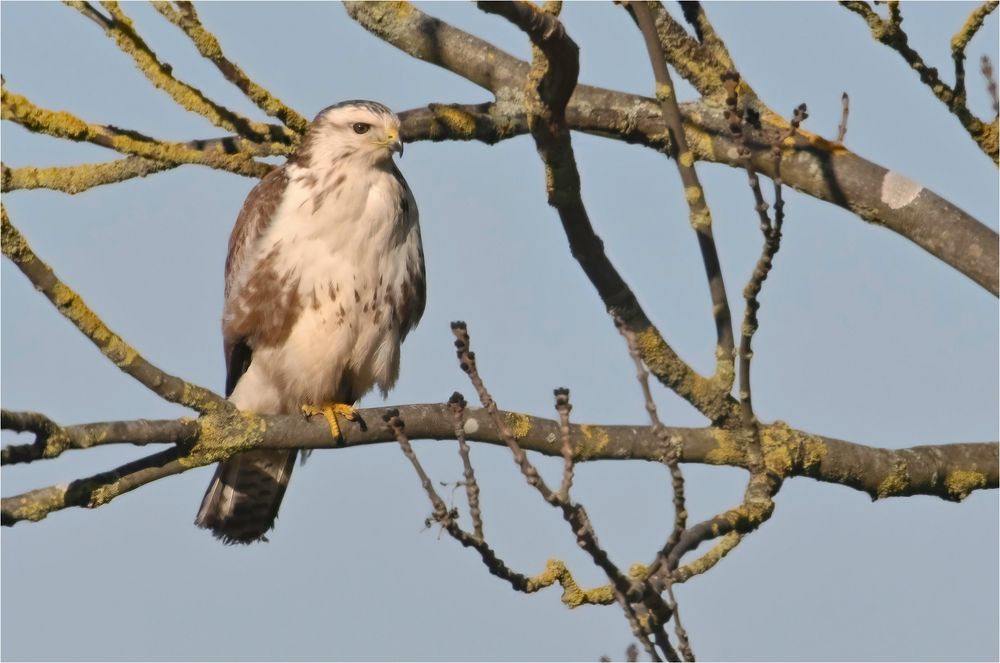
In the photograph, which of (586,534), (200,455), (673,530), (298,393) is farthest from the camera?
(298,393)

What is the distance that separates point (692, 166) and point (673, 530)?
43.3 inches

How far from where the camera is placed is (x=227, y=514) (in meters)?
6.19

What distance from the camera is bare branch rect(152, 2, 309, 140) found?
444 centimetres

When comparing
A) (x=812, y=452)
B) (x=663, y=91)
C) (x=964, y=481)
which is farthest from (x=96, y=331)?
(x=964, y=481)

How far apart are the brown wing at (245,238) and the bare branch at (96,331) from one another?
81.8 inches

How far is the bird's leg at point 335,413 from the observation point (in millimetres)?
4121

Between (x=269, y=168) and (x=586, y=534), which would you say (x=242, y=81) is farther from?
(x=586, y=534)

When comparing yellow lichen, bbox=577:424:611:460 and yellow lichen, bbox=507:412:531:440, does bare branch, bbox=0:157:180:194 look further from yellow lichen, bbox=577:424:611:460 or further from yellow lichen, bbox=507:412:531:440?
yellow lichen, bbox=577:424:611:460

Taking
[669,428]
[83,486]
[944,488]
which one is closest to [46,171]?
[83,486]

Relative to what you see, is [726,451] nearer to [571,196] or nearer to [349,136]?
[571,196]

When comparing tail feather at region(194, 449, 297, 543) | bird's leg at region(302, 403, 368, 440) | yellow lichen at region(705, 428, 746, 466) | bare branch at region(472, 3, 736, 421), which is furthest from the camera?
tail feather at region(194, 449, 297, 543)

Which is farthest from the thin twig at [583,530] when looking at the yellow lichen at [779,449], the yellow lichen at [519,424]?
the yellow lichen at [779,449]

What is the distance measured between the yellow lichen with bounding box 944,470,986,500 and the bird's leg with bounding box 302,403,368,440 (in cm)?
187

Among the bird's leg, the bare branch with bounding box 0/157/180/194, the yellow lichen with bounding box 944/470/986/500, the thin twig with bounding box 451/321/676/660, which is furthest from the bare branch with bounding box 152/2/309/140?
the yellow lichen with bounding box 944/470/986/500
